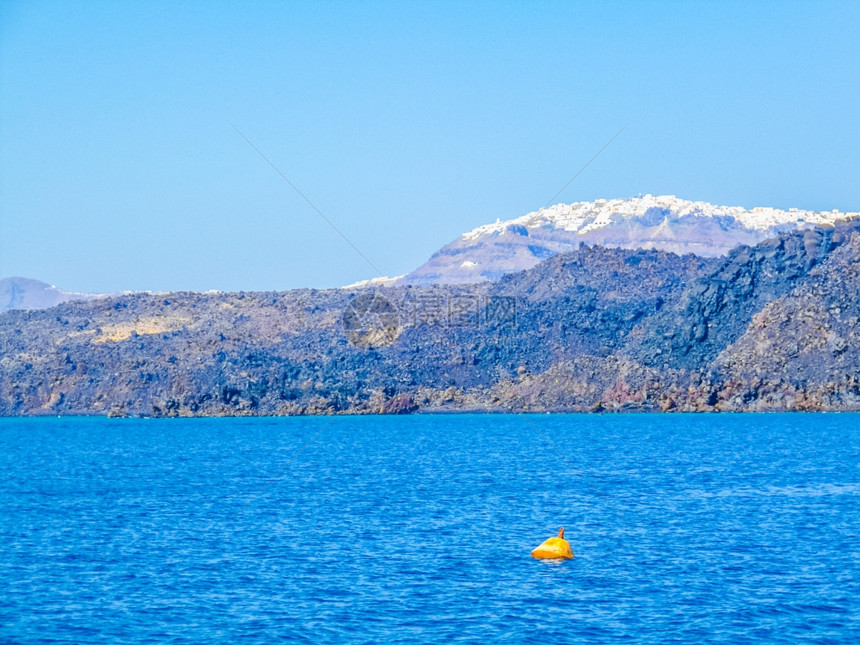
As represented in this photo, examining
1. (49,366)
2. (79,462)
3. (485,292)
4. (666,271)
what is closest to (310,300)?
(485,292)

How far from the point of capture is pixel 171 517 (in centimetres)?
4469

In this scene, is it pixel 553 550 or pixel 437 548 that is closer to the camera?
pixel 553 550

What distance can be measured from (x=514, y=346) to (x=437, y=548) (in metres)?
101

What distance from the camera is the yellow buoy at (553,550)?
33.7 meters

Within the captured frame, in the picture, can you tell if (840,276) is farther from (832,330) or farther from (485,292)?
(485,292)

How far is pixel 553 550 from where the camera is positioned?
3375 centimetres

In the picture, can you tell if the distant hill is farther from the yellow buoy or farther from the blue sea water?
the yellow buoy

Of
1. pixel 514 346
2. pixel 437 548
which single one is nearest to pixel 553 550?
pixel 437 548

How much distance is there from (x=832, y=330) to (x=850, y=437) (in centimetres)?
3140

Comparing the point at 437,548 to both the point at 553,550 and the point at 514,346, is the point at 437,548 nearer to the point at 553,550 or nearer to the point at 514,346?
the point at 553,550

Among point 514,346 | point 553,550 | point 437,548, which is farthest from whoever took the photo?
point 514,346

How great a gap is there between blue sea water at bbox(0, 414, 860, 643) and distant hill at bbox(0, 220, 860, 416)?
44.9 metres

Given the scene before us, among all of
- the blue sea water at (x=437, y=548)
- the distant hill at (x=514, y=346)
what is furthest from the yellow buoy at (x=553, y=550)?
Result: the distant hill at (x=514, y=346)

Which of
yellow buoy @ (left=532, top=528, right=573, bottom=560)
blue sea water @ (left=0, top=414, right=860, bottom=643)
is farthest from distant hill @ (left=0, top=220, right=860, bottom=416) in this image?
yellow buoy @ (left=532, top=528, right=573, bottom=560)
